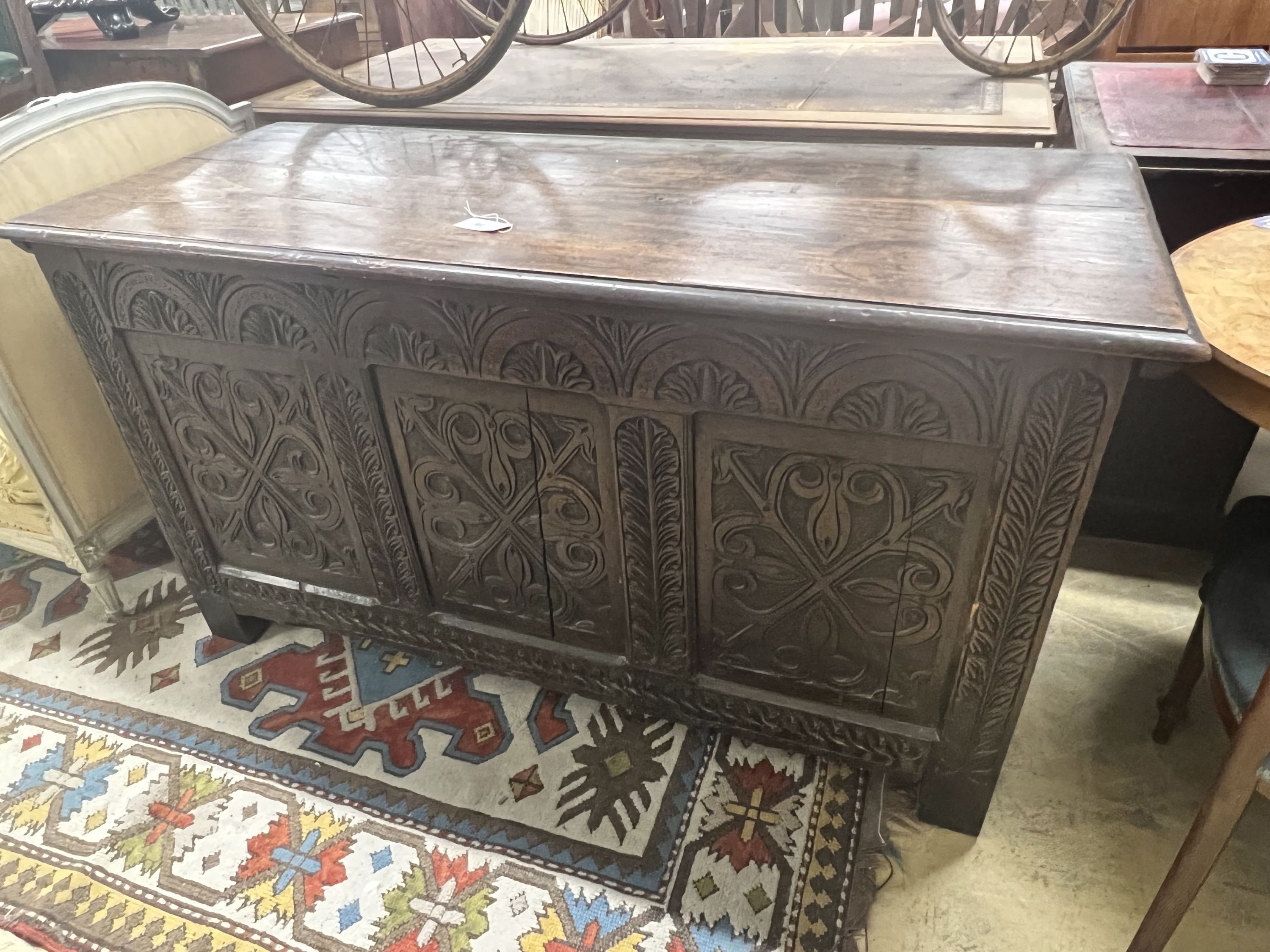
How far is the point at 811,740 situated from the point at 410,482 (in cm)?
75

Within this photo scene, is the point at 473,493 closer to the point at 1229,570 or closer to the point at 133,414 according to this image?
the point at 133,414

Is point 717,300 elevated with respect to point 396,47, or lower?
elevated

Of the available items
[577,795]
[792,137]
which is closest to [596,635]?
[577,795]

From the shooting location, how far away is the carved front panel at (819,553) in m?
1.01

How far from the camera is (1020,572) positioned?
996 millimetres

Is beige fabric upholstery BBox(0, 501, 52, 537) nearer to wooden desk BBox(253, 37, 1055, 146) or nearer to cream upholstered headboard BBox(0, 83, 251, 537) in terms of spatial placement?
cream upholstered headboard BBox(0, 83, 251, 537)

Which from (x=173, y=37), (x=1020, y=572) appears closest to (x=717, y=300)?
(x=1020, y=572)

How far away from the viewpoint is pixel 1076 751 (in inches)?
54.8

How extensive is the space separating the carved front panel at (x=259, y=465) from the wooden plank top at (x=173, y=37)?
131 cm

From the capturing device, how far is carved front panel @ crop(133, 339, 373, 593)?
128 centimetres

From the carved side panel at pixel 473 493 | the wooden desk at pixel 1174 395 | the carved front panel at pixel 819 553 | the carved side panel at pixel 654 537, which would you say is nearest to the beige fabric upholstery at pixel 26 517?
A: the carved side panel at pixel 473 493

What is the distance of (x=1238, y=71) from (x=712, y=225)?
152 centimetres

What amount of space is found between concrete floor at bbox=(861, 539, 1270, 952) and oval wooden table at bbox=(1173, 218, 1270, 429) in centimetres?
69

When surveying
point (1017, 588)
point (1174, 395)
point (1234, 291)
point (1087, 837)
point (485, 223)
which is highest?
point (485, 223)
